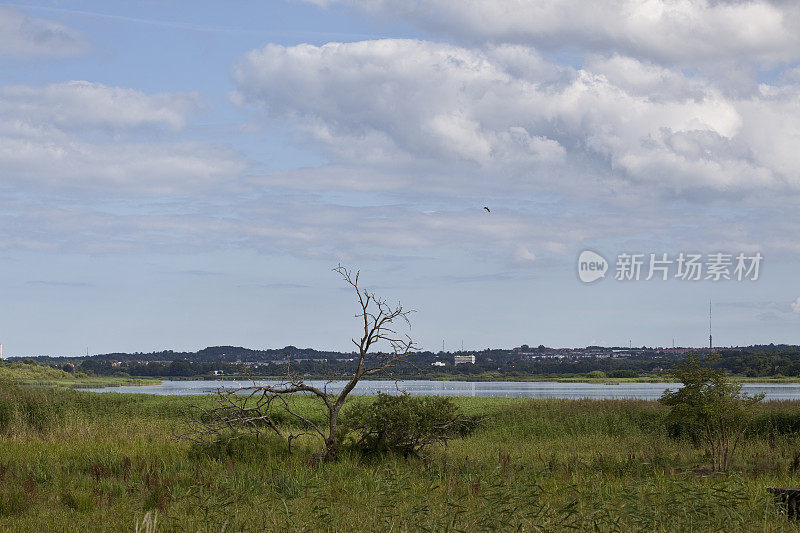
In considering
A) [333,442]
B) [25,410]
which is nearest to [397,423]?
[333,442]

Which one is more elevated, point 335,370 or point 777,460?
point 335,370

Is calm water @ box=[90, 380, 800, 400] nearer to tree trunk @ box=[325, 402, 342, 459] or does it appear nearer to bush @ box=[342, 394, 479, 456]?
tree trunk @ box=[325, 402, 342, 459]

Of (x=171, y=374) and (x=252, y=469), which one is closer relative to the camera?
(x=252, y=469)

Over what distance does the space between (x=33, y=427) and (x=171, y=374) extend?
441 ft

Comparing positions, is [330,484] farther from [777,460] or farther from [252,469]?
[777,460]

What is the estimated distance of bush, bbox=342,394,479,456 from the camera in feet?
51.2

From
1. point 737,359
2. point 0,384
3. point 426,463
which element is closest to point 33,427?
point 0,384

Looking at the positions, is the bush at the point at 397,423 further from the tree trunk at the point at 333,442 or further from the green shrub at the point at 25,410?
the green shrub at the point at 25,410

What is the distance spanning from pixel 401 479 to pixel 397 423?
545cm

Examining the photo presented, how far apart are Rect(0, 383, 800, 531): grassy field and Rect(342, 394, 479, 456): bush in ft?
1.62

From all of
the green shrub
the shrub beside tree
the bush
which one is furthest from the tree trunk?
the green shrub

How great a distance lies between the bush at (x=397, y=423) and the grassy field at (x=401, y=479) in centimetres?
49

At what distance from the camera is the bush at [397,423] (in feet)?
51.2

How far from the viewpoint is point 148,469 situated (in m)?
14.6
